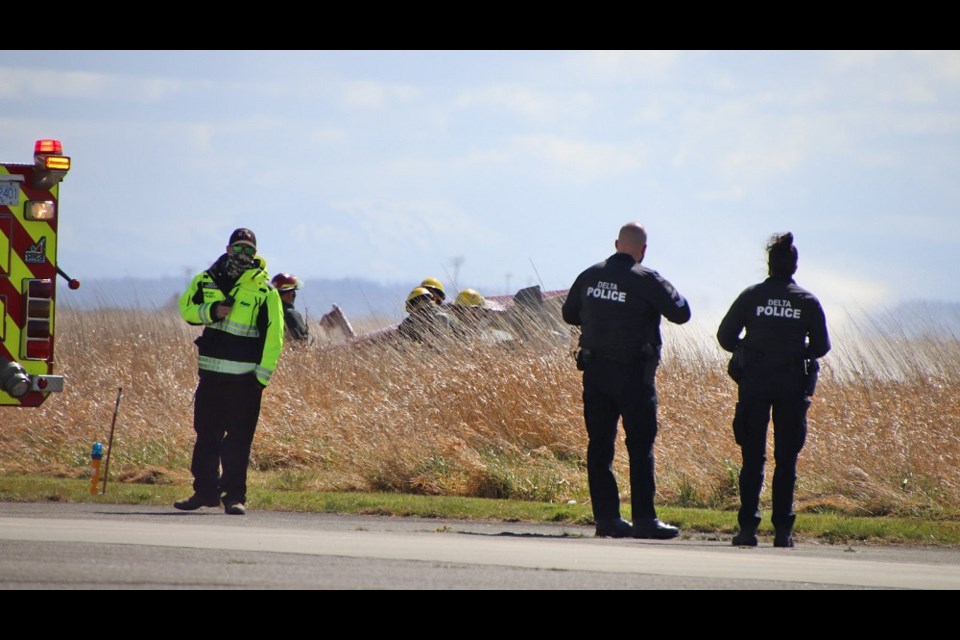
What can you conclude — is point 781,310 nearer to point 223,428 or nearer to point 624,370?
point 624,370

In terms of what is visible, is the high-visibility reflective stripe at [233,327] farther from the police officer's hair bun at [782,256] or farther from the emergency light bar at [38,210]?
the police officer's hair bun at [782,256]

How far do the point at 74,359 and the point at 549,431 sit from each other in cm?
778

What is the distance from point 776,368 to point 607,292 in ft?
4.19

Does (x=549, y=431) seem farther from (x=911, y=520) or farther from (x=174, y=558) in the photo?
(x=174, y=558)

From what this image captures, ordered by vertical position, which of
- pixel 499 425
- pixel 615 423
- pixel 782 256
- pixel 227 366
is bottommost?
pixel 499 425

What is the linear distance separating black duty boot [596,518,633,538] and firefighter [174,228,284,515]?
113 inches

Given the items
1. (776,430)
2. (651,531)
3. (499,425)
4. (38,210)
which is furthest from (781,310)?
(38,210)

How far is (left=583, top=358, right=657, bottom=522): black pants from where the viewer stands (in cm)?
1038

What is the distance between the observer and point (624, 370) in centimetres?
1039

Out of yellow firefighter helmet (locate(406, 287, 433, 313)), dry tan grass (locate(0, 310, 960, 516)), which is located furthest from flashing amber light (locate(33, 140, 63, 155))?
yellow firefighter helmet (locate(406, 287, 433, 313))

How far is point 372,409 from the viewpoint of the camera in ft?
51.6

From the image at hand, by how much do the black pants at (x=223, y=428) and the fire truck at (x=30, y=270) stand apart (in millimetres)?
1283

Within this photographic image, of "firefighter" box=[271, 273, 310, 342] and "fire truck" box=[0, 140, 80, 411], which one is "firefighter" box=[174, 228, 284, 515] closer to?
"fire truck" box=[0, 140, 80, 411]
